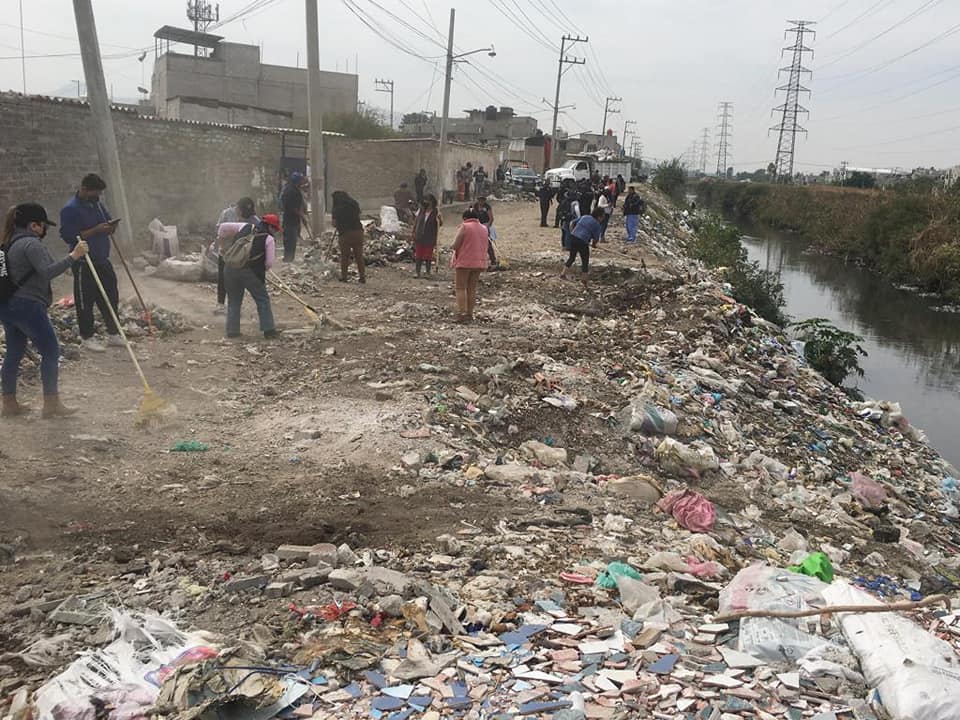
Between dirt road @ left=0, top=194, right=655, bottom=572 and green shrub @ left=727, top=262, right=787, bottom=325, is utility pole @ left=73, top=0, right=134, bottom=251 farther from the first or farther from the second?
green shrub @ left=727, top=262, right=787, bottom=325

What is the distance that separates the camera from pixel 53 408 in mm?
5102

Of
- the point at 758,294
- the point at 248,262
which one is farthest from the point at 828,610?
the point at 758,294

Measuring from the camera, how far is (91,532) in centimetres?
382

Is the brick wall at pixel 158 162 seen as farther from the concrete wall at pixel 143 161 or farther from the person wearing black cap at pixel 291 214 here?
the person wearing black cap at pixel 291 214

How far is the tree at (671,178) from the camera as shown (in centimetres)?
5362

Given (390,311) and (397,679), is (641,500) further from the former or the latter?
(390,311)

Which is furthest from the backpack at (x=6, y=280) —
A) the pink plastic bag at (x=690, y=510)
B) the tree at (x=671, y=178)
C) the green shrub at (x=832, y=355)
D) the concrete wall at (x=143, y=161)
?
the tree at (x=671, y=178)

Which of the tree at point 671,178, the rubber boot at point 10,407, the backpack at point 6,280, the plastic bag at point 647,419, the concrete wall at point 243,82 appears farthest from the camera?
the tree at point 671,178

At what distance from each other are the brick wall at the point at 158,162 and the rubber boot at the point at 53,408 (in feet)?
17.6

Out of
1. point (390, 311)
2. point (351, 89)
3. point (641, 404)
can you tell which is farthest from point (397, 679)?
point (351, 89)

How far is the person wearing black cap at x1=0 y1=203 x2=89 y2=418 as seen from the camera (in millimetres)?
4789

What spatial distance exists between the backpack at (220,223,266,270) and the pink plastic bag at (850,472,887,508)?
18.8 ft

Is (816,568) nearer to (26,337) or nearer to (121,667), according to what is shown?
(121,667)

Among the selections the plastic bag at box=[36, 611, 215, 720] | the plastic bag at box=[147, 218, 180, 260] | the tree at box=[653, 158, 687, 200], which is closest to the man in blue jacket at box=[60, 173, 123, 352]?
the plastic bag at box=[36, 611, 215, 720]
